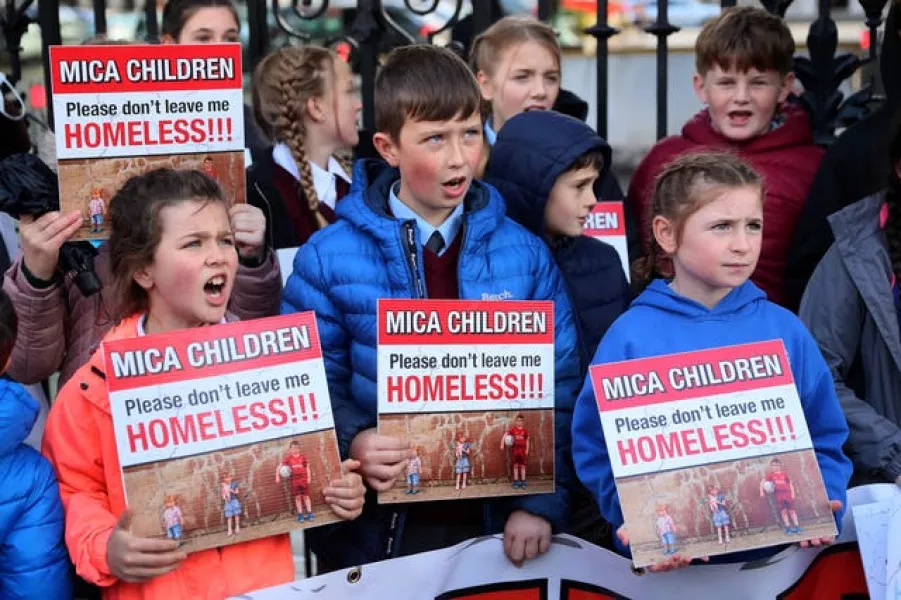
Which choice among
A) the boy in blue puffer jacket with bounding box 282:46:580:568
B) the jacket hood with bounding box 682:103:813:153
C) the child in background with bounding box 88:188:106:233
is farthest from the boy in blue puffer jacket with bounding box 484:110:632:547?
the child in background with bounding box 88:188:106:233

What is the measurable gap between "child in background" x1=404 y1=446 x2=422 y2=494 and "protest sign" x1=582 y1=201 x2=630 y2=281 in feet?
4.27

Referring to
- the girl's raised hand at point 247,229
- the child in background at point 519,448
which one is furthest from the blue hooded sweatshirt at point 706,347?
the girl's raised hand at point 247,229

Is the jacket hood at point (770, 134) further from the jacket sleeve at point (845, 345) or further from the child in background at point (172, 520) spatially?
the child in background at point (172, 520)

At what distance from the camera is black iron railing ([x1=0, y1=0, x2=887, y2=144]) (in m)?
4.71

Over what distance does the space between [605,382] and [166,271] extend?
1.01m

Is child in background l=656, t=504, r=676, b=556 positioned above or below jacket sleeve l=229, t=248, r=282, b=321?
below

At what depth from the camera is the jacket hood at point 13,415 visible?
10.1ft

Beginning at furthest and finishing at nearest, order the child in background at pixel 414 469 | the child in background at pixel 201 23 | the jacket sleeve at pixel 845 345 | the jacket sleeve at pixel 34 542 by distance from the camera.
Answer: the child in background at pixel 201 23
the jacket sleeve at pixel 845 345
the child in background at pixel 414 469
the jacket sleeve at pixel 34 542

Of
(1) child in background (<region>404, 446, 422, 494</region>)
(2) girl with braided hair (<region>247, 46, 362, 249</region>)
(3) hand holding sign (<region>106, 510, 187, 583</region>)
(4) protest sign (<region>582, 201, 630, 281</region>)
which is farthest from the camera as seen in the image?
(2) girl with braided hair (<region>247, 46, 362, 249</region>)

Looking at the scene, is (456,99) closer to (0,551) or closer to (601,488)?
(601,488)

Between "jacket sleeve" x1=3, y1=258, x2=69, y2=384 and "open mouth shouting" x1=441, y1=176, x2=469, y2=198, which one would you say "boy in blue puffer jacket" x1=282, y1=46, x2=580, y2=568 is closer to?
"open mouth shouting" x1=441, y1=176, x2=469, y2=198

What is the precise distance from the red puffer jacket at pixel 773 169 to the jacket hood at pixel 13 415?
1.94 m

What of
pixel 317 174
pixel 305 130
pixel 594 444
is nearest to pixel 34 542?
pixel 594 444

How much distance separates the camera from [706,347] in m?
3.40
